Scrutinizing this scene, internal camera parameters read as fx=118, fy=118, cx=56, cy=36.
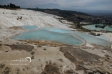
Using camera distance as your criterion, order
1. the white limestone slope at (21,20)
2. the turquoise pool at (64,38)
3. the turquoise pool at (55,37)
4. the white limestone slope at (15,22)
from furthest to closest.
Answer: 1. the white limestone slope at (21,20)
2. the white limestone slope at (15,22)
3. the turquoise pool at (64,38)
4. the turquoise pool at (55,37)

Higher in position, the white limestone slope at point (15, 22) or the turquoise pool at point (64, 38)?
the white limestone slope at point (15, 22)

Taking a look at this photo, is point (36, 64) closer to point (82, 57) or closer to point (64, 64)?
point (64, 64)

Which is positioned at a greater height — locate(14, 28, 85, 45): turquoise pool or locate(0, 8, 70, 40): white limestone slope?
locate(0, 8, 70, 40): white limestone slope

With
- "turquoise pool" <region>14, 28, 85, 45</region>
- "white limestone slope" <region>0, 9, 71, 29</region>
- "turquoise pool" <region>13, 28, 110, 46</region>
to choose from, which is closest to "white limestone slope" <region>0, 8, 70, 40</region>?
"white limestone slope" <region>0, 9, 71, 29</region>

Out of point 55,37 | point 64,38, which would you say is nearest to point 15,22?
point 55,37

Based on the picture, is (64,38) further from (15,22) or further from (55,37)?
(15,22)

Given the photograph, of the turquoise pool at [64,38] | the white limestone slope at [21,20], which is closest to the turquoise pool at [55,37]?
the turquoise pool at [64,38]

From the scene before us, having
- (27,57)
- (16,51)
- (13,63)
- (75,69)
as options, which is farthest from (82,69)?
(16,51)

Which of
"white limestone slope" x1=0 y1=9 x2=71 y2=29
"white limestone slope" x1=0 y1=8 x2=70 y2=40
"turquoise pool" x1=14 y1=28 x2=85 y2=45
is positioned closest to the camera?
"turquoise pool" x1=14 y1=28 x2=85 y2=45

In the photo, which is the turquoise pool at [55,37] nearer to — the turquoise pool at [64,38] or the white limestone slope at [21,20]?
the turquoise pool at [64,38]

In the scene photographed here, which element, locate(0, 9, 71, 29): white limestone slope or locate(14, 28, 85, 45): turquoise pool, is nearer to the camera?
locate(14, 28, 85, 45): turquoise pool

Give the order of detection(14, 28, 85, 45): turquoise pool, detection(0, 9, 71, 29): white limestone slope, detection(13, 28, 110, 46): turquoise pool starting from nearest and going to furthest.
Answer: detection(14, 28, 85, 45): turquoise pool, detection(13, 28, 110, 46): turquoise pool, detection(0, 9, 71, 29): white limestone slope

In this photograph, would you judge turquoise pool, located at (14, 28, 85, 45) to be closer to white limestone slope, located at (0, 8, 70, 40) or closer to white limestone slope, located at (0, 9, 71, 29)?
white limestone slope, located at (0, 8, 70, 40)
